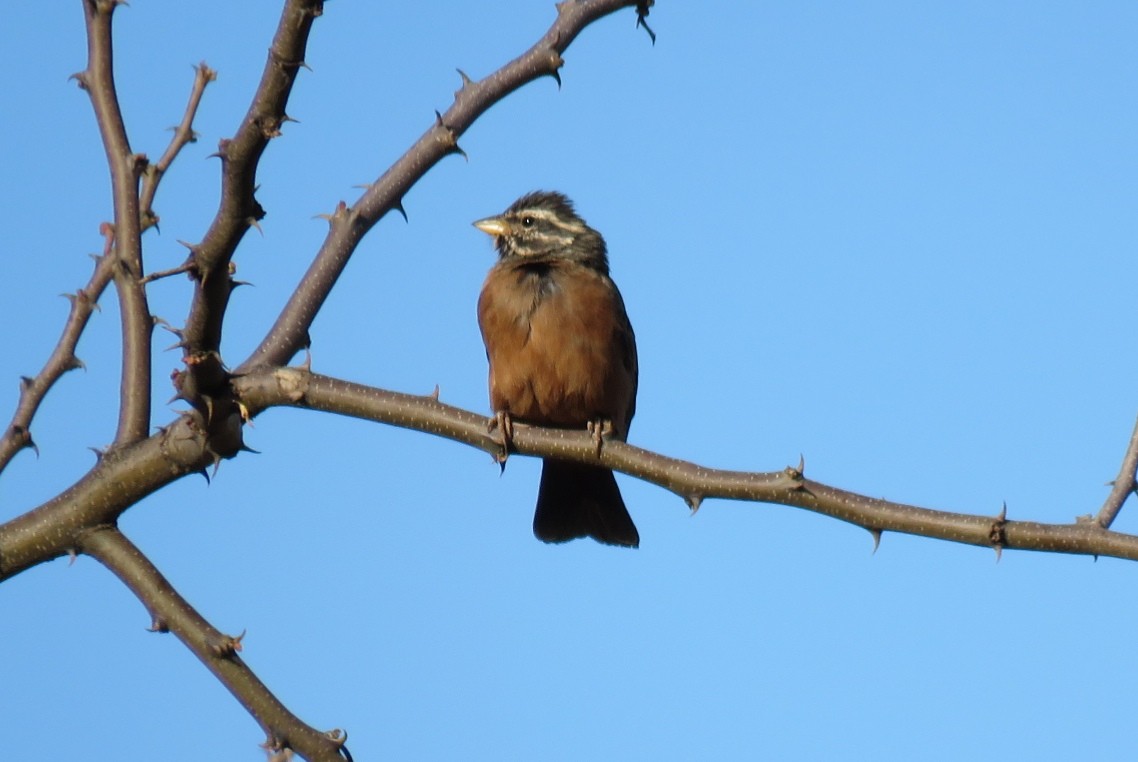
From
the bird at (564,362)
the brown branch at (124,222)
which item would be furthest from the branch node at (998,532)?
the bird at (564,362)

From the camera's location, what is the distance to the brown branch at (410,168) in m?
4.19

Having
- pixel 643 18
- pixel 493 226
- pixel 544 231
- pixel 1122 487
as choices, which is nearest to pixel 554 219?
pixel 544 231

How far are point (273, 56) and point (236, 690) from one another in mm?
1613

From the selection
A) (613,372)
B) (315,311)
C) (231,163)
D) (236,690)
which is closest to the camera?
(231,163)

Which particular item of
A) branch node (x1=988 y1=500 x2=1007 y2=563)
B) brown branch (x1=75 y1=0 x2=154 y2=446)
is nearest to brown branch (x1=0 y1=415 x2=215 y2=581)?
brown branch (x1=75 y1=0 x2=154 y2=446)

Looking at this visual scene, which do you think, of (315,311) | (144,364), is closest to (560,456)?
(315,311)

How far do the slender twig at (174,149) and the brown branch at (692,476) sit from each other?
69 centimetres

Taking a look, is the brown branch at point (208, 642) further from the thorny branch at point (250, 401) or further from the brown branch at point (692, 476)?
the brown branch at point (692, 476)

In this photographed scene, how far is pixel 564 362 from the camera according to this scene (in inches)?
269

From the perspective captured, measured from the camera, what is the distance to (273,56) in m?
3.23

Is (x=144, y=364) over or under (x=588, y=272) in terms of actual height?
under

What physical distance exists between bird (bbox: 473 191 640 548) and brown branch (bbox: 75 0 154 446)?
2.89 meters

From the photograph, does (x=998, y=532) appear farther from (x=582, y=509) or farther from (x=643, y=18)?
(x=582, y=509)

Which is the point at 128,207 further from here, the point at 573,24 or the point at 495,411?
the point at 495,411
